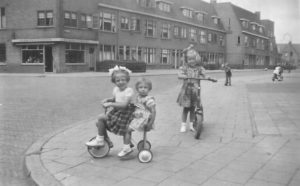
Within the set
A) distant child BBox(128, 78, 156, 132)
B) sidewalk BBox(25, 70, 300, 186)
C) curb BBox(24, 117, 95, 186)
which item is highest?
distant child BBox(128, 78, 156, 132)

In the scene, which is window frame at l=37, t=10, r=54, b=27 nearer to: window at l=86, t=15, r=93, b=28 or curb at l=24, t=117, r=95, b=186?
window at l=86, t=15, r=93, b=28

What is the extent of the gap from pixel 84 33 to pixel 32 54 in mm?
4549

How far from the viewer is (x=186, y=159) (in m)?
4.69

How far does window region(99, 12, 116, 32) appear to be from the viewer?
35000 millimetres

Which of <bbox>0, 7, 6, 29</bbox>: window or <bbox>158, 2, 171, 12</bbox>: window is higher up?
<bbox>158, 2, 171, 12</bbox>: window

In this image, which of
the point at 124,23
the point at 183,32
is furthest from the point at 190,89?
the point at 183,32

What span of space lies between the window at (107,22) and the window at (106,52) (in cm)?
157

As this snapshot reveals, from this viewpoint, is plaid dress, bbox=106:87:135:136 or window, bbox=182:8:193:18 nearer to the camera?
plaid dress, bbox=106:87:135:136

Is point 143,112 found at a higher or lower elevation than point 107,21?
lower

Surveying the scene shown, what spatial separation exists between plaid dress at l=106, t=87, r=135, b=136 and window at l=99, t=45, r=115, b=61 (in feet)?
99.9

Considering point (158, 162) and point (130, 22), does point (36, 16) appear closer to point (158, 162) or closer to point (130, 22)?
point (130, 22)

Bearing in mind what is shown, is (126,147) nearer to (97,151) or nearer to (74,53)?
(97,151)

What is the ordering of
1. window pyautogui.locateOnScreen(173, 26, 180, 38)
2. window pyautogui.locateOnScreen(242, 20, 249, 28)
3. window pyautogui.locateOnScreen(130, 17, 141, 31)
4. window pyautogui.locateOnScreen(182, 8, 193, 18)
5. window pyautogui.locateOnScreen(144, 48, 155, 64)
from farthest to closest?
window pyautogui.locateOnScreen(242, 20, 249, 28) < window pyautogui.locateOnScreen(182, 8, 193, 18) < window pyautogui.locateOnScreen(173, 26, 180, 38) < window pyautogui.locateOnScreen(144, 48, 155, 64) < window pyautogui.locateOnScreen(130, 17, 141, 31)

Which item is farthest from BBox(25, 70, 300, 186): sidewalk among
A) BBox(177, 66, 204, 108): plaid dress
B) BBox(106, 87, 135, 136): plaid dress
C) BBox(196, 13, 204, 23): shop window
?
BBox(196, 13, 204, 23): shop window
